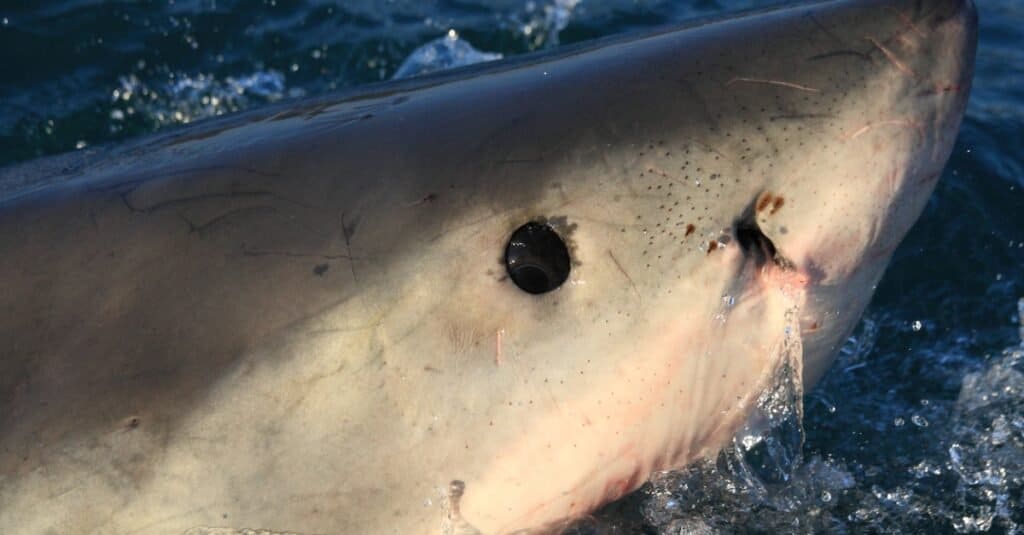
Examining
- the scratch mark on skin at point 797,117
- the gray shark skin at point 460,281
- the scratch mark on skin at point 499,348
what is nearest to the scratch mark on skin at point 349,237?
the gray shark skin at point 460,281

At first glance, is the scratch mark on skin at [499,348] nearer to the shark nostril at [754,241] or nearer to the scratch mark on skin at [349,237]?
the scratch mark on skin at [349,237]

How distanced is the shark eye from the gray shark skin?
0.07 ft

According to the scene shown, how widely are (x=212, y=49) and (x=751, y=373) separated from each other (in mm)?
4677

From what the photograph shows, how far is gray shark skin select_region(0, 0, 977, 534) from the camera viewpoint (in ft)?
6.57

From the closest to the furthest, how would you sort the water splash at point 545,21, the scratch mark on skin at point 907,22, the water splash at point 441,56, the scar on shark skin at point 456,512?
the scar on shark skin at point 456,512
the scratch mark on skin at point 907,22
the water splash at point 441,56
the water splash at point 545,21

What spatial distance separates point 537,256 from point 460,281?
0.47 ft

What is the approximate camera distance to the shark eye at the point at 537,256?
2.09 meters

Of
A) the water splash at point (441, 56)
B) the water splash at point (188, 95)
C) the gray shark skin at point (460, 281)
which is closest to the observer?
the gray shark skin at point (460, 281)

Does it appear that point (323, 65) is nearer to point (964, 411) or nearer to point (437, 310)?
point (964, 411)

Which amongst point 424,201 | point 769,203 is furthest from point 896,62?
point 424,201

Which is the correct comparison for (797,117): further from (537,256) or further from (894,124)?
(537,256)

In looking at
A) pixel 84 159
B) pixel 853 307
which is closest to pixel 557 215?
pixel 853 307

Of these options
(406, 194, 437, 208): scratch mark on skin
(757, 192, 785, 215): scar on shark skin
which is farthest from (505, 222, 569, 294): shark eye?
(757, 192, 785, 215): scar on shark skin

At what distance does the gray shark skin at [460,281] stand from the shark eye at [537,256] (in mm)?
20
